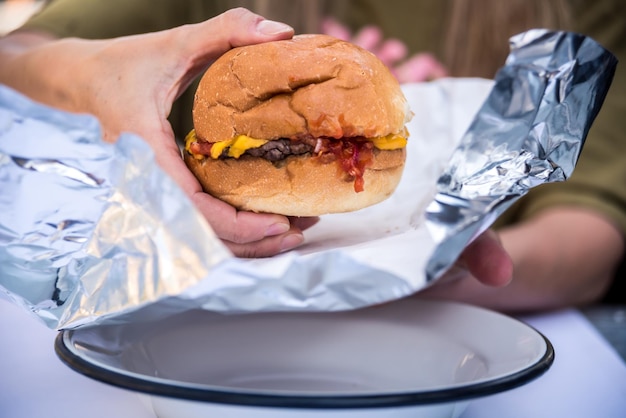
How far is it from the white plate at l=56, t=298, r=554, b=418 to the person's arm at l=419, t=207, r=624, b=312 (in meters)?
0.26

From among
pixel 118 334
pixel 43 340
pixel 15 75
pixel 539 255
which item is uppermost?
pixel 15 75

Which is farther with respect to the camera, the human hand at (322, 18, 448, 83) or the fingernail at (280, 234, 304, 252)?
the human hand at (322, 18, 448, 83)

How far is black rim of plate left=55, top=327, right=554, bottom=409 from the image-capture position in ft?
1.72

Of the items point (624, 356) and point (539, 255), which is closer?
point (624, 356)

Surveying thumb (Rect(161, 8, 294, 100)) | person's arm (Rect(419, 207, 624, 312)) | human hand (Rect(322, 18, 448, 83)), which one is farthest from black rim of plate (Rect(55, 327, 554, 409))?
human hand (Rect(322, 18, 448, 83))

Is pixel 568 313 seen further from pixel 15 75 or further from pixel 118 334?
pixel 15 75

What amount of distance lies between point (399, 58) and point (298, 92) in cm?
126

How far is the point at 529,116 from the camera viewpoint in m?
0.98

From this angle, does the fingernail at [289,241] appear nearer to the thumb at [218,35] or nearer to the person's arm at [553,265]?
the thumb at [218,35]

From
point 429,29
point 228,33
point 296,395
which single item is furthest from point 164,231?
point 429,29

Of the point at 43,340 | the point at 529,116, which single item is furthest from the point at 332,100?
the point at 43,340

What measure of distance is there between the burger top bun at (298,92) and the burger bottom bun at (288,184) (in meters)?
0.04

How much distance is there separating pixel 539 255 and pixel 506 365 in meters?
0.83

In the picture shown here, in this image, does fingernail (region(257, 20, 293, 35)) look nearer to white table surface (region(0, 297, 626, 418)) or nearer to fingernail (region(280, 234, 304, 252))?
fingernail (region(280, 234, 304, 252))
